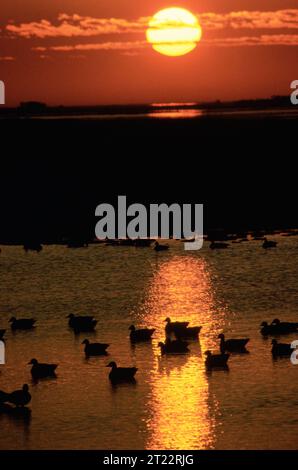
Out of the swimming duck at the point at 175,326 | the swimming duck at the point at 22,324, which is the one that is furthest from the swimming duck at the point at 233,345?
the swimming duck at the point at 22,324

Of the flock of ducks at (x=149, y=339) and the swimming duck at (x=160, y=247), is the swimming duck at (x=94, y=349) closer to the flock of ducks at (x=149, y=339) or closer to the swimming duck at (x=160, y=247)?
the flock of ducks at (x=149, y=339)

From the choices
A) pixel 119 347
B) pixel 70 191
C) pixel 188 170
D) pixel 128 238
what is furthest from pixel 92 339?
pixel 188 170

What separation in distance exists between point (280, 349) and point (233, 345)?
44.3 inches

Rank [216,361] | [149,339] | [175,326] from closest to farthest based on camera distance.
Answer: [216,361]
[149,339]
[175,326]

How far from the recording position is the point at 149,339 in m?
27.8

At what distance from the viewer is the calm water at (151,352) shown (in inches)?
815

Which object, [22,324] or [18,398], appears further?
[22,324]

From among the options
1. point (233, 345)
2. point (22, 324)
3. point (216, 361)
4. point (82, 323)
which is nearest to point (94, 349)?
point (82, 323)

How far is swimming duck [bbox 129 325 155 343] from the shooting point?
27.5 meters

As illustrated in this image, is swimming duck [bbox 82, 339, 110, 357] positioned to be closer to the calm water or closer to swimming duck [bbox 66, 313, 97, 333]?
the calm water

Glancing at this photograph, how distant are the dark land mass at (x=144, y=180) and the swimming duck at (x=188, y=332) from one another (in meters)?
19.0

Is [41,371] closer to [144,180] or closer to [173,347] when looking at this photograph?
[173,347]

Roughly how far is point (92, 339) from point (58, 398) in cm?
489
